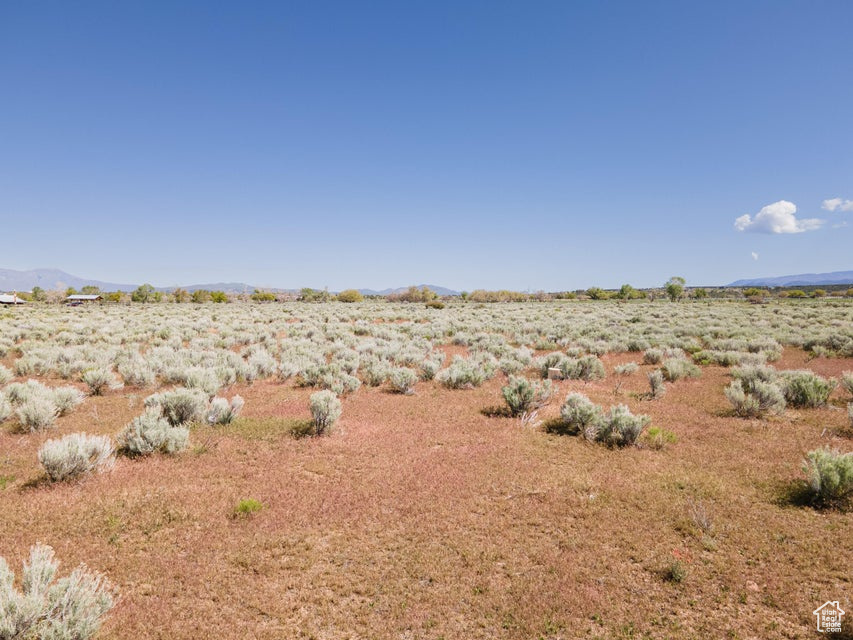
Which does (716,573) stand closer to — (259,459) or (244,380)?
(259,459)

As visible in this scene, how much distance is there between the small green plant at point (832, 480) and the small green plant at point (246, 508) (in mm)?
8776

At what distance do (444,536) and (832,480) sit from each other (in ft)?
20.0

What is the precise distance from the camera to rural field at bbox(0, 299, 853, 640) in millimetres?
4250

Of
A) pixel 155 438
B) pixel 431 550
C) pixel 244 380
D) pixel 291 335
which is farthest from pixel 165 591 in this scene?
pixel 291 335

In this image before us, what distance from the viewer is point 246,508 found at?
5.95 meters

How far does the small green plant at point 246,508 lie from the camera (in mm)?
Result: 5840

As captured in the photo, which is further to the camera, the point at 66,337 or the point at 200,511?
the point at 66,337

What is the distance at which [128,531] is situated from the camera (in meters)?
5.36

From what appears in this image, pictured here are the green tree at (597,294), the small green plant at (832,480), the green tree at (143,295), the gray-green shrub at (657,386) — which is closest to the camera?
the small green plant at (832,480)

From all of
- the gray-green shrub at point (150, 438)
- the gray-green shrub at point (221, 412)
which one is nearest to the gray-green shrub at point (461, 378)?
the gray-green shrub at point (221, 412)

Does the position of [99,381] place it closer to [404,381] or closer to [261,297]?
[404,381]

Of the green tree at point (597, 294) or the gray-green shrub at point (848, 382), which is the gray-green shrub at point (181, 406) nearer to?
the gray-green shrub at point (848, 382)

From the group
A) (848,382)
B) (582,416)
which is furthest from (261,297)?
(848,382)

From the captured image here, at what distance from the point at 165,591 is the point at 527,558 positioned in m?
4.34
